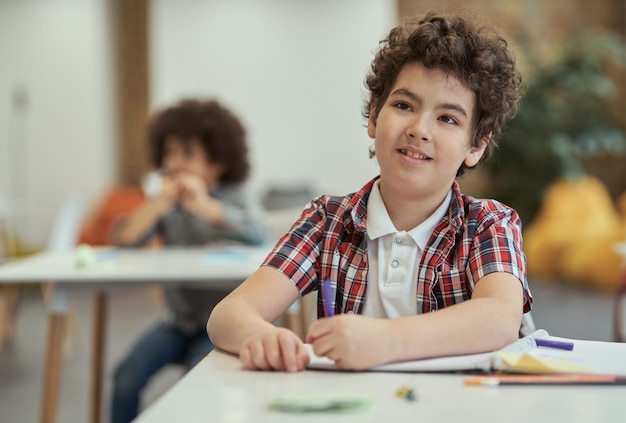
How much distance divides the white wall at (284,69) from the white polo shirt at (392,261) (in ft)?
17.9

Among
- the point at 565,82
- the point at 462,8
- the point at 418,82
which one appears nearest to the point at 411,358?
the point at 418,82

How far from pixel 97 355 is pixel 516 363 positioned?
6.53 ft

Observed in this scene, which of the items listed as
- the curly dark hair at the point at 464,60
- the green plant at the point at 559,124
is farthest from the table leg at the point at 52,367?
the green plant at the point at 559,124

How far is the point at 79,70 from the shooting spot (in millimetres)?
6930

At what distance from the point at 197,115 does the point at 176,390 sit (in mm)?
2149

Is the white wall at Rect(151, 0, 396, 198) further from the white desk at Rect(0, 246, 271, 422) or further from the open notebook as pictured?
the open notebook

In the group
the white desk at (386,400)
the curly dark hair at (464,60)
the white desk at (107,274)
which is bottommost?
the white desk at (107,274)

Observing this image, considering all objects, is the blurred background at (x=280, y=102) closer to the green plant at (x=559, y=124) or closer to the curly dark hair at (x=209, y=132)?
the green plant at (x=559, y=124)

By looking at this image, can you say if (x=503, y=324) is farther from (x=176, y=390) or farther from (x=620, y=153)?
(x=620, y=153)

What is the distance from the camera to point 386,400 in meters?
0.93

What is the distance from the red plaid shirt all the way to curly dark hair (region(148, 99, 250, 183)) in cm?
162

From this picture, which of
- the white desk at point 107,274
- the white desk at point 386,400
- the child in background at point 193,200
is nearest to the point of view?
the white desk at point 386,400

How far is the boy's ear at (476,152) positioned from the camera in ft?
4.63

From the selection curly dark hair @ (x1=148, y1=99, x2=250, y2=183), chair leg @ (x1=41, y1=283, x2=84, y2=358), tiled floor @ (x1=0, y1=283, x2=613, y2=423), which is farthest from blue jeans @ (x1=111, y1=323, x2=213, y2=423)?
chair leg @ (x1=41, y1=283, x2=84, y2=358)
